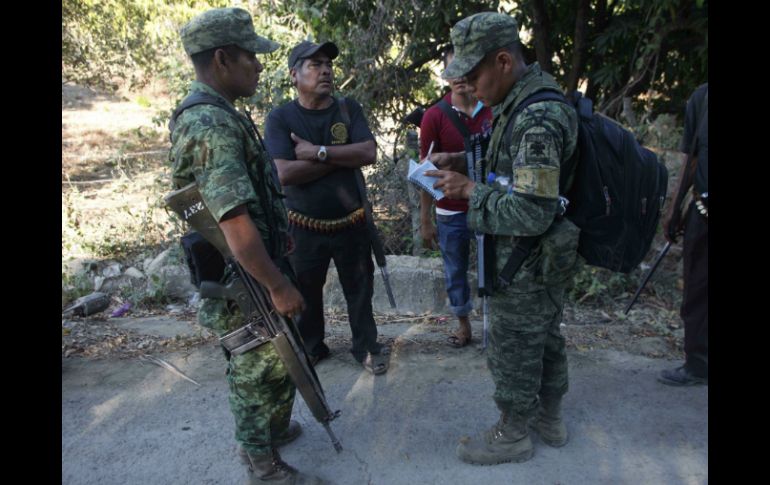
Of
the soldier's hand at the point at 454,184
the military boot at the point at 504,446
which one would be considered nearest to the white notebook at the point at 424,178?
the soldier's hand at the point at 454,184

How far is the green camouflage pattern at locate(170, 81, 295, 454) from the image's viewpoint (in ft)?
6.85

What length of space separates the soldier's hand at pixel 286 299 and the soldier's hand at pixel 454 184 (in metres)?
0.77

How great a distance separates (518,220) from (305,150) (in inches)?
57.9

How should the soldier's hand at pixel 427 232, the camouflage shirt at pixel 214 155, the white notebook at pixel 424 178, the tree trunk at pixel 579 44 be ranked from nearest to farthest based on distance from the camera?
the camouflage shirt at pixel 214 155 < the white notebook at pixel 424 178 < the soldier's hand at pixel 427 232 < the tree trunk at pixel 579 44

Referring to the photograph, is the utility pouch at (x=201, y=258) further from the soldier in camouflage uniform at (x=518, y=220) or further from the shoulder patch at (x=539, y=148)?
the shoulder patch at (x=539, y=148)

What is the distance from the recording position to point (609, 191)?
2.33m

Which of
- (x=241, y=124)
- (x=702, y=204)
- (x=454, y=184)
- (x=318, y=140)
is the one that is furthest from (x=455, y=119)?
(x=241, y=124)

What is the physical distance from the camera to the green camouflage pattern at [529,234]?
215 cm

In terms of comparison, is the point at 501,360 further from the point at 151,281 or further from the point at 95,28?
the point at 95,28

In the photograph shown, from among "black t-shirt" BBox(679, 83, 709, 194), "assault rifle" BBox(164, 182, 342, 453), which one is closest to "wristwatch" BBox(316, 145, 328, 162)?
"assault rifle" BBox(164, 182, 342, 453)

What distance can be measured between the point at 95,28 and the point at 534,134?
29.5 ft
